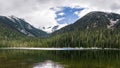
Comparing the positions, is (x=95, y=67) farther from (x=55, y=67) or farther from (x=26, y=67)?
(x=26, y=67)

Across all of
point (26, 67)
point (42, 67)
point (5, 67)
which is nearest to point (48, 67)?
point (42, 67)

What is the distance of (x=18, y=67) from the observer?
2677 inches

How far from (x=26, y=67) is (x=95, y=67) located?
780 inches

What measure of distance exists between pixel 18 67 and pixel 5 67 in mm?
3649

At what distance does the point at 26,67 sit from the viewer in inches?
2719

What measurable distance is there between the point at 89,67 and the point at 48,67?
12716 mm

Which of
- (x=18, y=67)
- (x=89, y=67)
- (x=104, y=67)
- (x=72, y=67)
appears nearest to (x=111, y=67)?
(x=104, y=67)

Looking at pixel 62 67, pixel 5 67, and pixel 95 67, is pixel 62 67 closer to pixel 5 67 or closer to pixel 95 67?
pixel 95 67

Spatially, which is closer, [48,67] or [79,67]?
[79,67]

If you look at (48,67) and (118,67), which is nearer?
(118,67)

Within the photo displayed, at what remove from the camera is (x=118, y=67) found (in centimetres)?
6581

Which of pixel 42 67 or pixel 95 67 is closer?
pixel 95 67

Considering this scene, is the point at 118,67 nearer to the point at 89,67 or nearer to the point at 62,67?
the point at 89,67

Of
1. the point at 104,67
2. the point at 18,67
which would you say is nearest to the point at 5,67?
the point at 18,67
